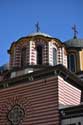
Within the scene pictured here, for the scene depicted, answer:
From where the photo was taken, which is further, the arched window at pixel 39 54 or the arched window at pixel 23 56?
the arched window at pixel 23 56

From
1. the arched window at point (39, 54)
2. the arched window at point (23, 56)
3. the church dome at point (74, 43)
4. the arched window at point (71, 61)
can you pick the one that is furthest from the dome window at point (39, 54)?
the church dome at point (74, 43)

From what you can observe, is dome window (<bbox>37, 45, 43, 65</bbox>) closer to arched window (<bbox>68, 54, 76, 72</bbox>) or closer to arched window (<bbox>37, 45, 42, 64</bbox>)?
arched window (<bbox>37, 45, 42, 64</bbox>)

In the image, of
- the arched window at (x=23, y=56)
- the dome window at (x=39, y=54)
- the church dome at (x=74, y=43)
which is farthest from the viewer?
the church dome at (x=74, y=43)

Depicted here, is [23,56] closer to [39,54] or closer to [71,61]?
[39,54]

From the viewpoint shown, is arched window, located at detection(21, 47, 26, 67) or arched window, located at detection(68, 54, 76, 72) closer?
arched window, located at detection(21, 47, 26, 67)

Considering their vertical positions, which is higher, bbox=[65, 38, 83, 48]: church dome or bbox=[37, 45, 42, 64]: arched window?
bbox=[65, 38, 83, 48]: church dome

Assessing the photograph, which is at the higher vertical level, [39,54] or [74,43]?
[74,43]

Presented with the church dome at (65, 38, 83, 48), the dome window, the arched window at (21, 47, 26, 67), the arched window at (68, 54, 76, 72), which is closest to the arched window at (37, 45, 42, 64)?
the dome window

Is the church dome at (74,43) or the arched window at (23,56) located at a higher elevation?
the church dome at (74,43)

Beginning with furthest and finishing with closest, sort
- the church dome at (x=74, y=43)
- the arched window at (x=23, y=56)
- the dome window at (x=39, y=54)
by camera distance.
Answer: the church dome at (x=74, y=43) → the arched window at (x=23, y=56) → the dome window at (x=39, y=54)

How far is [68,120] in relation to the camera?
69.1 ft

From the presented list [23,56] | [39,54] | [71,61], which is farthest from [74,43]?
[23,56]

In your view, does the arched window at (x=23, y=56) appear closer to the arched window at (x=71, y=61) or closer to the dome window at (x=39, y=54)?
the dome window at (x=39, y=54)

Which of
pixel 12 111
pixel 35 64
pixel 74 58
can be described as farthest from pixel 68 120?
pixel 74 58
